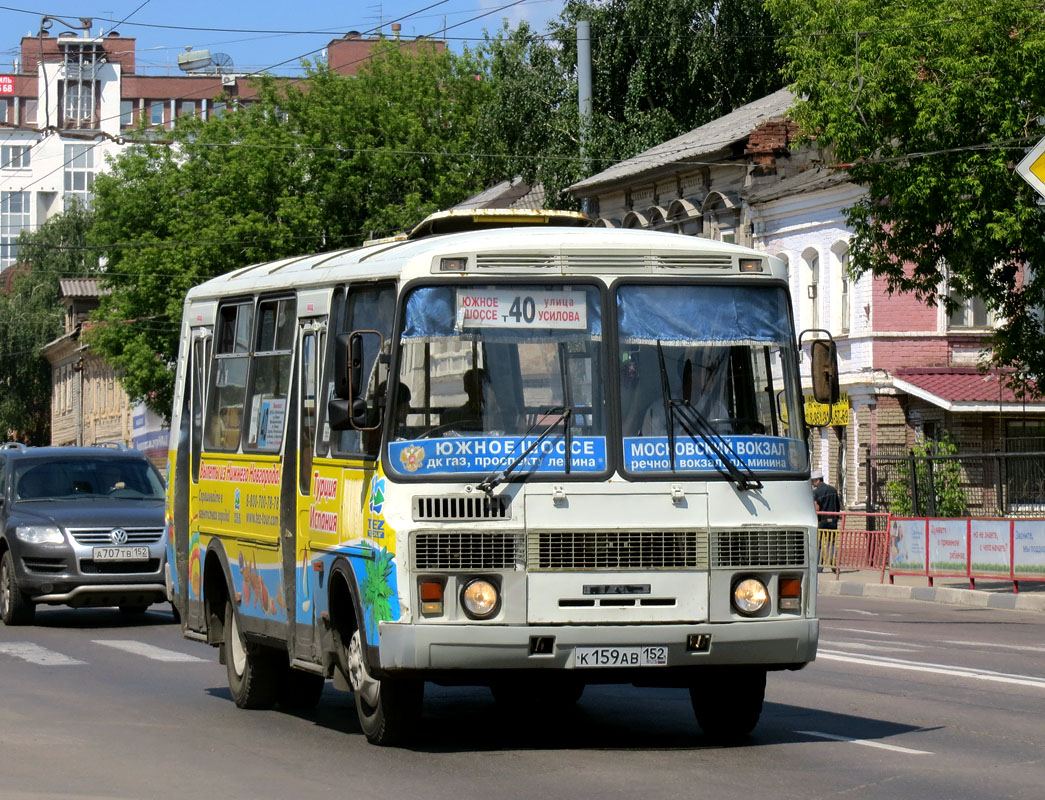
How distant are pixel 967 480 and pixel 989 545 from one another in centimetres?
842

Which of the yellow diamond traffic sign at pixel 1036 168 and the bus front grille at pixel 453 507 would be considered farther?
the yellow diamond traffic sign at pixel 1036 168

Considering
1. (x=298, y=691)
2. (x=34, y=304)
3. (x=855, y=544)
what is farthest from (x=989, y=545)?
(x=34, y=304)

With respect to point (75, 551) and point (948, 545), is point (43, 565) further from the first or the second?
point (948, 545)

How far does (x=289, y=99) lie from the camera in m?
66.7

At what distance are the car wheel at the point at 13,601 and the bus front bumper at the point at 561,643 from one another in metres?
11.3

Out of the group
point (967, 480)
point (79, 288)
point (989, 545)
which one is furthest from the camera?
point (79, 288)

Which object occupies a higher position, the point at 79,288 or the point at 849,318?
the point at 79,288

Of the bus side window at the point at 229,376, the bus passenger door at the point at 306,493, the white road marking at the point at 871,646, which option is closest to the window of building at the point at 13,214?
the white road marking at the point at 871,646

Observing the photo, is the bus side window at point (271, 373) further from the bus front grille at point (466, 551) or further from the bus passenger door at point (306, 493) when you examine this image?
the bus front grille at point (466, 551)

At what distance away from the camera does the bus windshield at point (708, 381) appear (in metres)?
10.2

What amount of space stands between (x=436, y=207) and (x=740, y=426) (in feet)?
182

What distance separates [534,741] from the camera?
10820 mm

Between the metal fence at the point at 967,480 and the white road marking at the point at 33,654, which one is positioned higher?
the metal fence at the point at 967,480

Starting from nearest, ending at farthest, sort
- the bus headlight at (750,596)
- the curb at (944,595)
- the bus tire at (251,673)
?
the bus headlight at (750,596) < the bus tire at (251,673) < the curb at (944,595)
